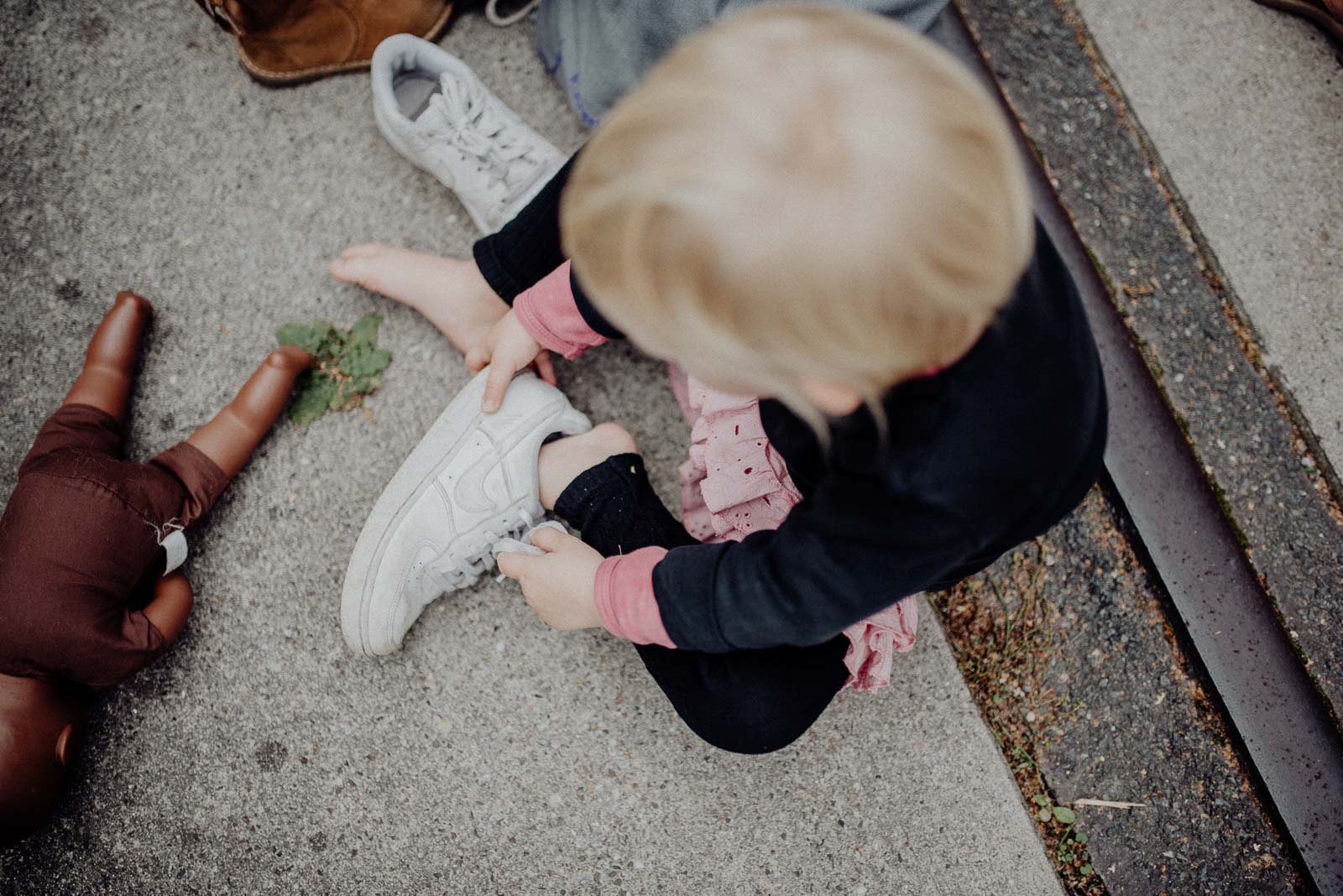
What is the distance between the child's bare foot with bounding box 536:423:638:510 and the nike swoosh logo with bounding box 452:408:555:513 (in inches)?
2.6

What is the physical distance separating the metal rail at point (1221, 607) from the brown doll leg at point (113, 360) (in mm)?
1515

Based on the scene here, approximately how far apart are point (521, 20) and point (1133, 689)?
1.69 metres

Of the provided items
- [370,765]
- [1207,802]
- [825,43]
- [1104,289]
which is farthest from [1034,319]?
[370,765]

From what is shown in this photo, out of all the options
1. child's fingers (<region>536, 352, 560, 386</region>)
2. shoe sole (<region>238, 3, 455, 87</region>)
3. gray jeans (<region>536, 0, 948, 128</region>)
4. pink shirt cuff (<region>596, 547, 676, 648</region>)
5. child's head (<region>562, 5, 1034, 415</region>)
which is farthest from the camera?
shoe sole (<region>238, 3, 455, 87</region>)

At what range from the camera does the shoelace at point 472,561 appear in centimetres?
131

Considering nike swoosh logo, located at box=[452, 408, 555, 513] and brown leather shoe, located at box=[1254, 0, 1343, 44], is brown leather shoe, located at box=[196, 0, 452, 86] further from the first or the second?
brown leather shoe, located at box=[1254, 0, 1343, 44]

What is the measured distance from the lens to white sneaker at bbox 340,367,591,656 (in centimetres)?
130

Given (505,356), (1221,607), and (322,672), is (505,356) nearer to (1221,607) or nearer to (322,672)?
(322,672)

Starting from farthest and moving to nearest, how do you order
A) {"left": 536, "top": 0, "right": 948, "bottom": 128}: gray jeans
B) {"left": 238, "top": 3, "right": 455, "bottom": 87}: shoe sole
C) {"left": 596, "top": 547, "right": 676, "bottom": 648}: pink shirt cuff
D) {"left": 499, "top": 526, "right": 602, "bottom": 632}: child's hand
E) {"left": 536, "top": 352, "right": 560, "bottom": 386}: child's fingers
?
{"left": 238, "top": 3, "right": 455, "bottom": 87}: shoe sole, {"left": 536, "top": 352, "right": 560, "bottom": 386}: child's fingers, {"left": 536, "top": 0, "right": 948, "bottom": 128}: gray jeans, {"left": 499, "top": 526, "right": 602, "bottom": 632}: child's hand, {"left": 596, "top": 547, "right": 676, "bottom": 648}: pink shirt cuff

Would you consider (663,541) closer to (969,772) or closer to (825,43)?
(969,772)

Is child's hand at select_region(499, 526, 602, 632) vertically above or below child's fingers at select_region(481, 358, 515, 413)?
below

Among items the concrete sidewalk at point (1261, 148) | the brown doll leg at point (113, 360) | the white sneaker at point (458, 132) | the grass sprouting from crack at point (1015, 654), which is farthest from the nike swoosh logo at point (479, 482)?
the concrete sidewalk at point (1261, 148)

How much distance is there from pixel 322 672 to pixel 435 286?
68 centimetres

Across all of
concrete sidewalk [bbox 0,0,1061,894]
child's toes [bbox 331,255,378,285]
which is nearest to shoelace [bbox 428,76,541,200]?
concrete sidewalk [bbox 0,0,1061,894]
